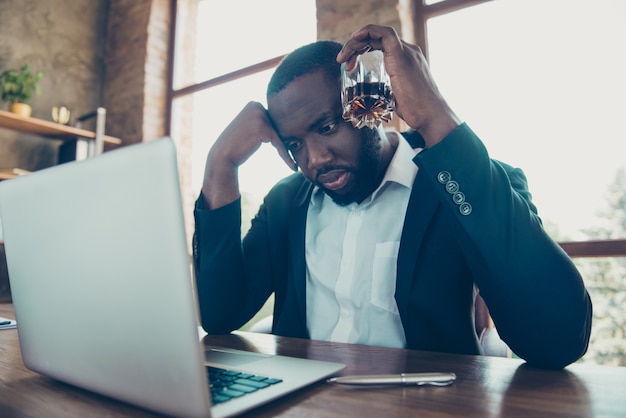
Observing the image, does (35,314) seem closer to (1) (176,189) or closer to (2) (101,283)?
(2) (101,283)

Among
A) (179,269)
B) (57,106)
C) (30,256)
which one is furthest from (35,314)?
(57,106)

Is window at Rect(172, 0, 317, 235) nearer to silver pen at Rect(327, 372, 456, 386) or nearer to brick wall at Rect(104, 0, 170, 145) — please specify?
brick wall at Rect(104, 0, 170, 145)

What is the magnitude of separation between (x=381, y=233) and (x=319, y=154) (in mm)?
269

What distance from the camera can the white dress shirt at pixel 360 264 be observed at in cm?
111

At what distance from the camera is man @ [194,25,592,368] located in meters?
0.76

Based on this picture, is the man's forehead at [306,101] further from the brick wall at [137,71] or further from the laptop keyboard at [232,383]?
the brick wall at [137,71]

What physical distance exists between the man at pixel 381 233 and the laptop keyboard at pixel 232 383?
428 mm

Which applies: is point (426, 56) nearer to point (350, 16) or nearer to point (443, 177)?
point (350, 16)

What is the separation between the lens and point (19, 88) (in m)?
3.10

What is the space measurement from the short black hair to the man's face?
0.02m

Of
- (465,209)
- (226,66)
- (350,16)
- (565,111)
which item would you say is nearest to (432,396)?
(465,209)

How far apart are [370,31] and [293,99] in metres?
0.31

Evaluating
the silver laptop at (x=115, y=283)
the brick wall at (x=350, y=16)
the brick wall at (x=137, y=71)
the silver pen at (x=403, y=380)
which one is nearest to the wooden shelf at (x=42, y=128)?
the brick wall at (x=137, y=71)

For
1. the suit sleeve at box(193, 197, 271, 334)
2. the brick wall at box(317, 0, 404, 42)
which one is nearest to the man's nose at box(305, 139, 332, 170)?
the suit sleeve at box(193, 197, 271, 334)
